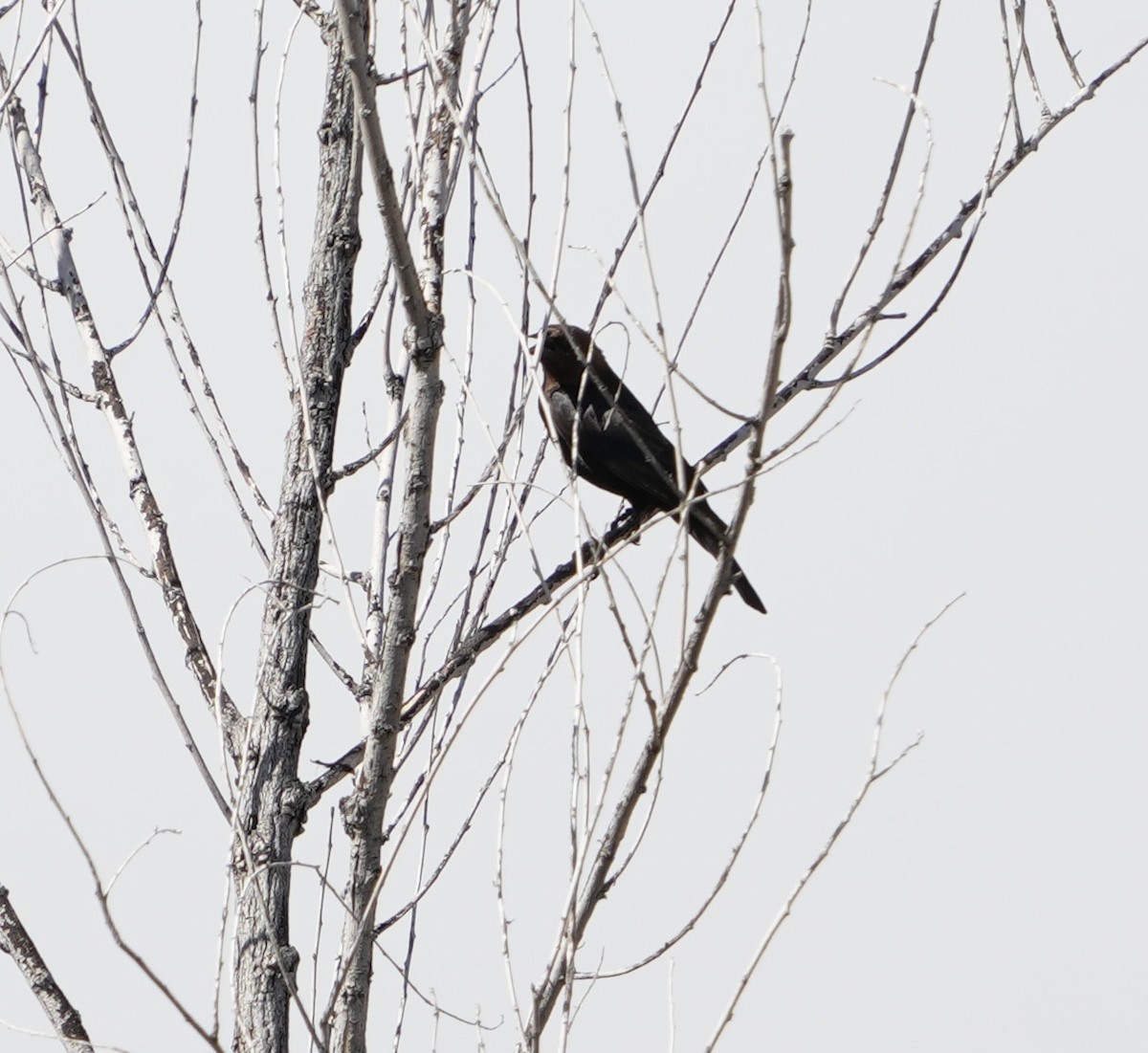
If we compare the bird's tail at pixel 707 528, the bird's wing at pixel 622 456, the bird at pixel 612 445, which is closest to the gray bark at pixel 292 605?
the bird's tail at pixel 707 528

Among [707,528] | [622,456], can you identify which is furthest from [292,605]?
[622,456]

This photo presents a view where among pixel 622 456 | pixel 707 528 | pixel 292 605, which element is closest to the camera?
pixel 292 605

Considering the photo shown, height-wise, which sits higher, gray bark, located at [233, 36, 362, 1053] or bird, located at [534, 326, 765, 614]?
bird, located at [534, 326, 765, 614]

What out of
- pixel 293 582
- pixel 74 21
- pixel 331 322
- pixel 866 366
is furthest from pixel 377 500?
pixel 74 21

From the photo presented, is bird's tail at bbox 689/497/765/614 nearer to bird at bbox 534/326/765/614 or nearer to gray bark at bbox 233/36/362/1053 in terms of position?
bird at bbox 534/326/765/614

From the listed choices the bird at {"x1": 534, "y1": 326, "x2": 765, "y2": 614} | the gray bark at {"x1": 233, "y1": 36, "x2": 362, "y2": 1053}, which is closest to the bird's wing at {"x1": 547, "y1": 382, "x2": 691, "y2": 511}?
the bird at {"x1": 534, "y1": 326, "x2": 765, "y2": 614}

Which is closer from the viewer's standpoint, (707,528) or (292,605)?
(292,605)

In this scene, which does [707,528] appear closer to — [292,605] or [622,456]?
[622,456]

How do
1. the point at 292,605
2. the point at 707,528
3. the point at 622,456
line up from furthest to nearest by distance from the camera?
the point at 622,456 → the point at 707,528 → the point at 292,605

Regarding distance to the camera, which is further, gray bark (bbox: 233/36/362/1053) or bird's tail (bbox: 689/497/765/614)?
bird's tail (bbox: 689/497/765/614)

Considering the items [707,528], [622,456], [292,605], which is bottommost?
[292,605]

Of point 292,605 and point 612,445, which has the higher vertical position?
point 612,445

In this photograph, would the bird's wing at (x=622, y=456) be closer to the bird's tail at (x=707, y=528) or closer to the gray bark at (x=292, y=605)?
the bird's tail at (x=707, y=528)

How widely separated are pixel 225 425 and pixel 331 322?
0.30m
